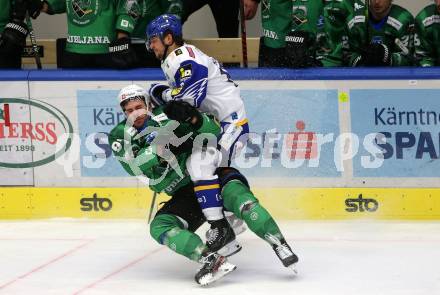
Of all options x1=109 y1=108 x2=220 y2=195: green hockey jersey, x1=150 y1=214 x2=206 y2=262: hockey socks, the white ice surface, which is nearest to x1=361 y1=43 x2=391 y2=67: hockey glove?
the white ice surface

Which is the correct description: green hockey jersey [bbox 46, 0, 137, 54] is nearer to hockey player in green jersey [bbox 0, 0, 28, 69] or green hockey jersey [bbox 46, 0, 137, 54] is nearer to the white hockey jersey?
hockey player in green jersey [bbox 0, 0, 28, 69]

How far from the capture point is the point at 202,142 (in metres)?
5.29

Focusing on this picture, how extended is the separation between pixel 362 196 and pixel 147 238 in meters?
1.28

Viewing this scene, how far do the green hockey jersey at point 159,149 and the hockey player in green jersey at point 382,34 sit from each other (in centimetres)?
164

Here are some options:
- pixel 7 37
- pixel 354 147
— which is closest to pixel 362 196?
pixel 354 147

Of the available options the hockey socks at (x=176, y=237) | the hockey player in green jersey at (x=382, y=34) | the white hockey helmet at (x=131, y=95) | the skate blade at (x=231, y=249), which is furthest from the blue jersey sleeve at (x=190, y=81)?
the hockey player in green jersey at (x=382, y=34)

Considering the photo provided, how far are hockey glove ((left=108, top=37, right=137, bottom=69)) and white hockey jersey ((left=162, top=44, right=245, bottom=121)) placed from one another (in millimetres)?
1316

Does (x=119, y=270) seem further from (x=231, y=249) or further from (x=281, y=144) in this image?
(x=281, y=144)

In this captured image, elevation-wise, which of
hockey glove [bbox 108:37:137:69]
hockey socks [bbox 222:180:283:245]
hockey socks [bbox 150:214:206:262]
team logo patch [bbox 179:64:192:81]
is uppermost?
team logo patch [bbox 179:64:192:81]

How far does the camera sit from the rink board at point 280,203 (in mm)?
6387

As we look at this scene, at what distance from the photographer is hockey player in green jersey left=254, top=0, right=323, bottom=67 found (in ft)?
21.3

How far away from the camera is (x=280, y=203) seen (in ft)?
21.4

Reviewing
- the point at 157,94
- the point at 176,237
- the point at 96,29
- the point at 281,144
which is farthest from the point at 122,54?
the point at 176,237

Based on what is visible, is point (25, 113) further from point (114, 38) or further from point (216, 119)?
point (216, 119)
